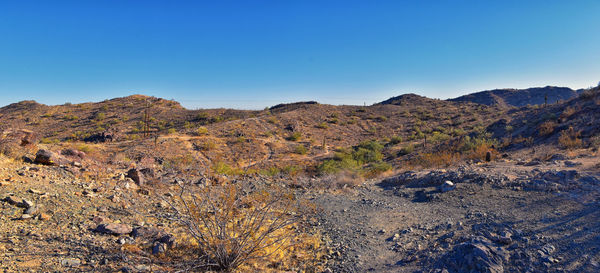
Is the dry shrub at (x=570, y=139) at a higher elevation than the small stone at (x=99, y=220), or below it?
higher

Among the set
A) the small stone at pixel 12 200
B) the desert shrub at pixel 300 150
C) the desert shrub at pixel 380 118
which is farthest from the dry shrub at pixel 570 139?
the desert shrub at pixel 380 118

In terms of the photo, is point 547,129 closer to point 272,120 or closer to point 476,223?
point 476,223

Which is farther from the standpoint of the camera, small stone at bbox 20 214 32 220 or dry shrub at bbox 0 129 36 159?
dry shrub at bbox 0 129 36 159

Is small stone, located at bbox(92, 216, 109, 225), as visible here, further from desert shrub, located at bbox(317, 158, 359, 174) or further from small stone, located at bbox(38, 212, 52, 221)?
desert shrub, located at bbox(317, 158, 359, 174)

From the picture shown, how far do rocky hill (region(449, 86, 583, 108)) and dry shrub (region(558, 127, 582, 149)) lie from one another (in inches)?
2568

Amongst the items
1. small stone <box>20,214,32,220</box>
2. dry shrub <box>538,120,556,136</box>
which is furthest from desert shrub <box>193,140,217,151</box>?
dry shrub <box>538,120,556,136</box>

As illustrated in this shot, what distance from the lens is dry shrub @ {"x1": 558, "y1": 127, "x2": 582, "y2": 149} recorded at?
11156mm

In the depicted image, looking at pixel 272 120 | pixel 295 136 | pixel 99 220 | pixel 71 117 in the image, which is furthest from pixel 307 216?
pixel 71 117

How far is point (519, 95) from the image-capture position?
7188 cm

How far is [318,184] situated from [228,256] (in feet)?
21.7

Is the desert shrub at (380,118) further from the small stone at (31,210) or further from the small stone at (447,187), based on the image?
the small stone at (31,210)

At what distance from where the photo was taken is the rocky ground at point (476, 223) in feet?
12.7

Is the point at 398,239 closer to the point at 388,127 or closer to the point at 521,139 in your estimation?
the point at 521,139

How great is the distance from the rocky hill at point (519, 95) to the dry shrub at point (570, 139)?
214ft
